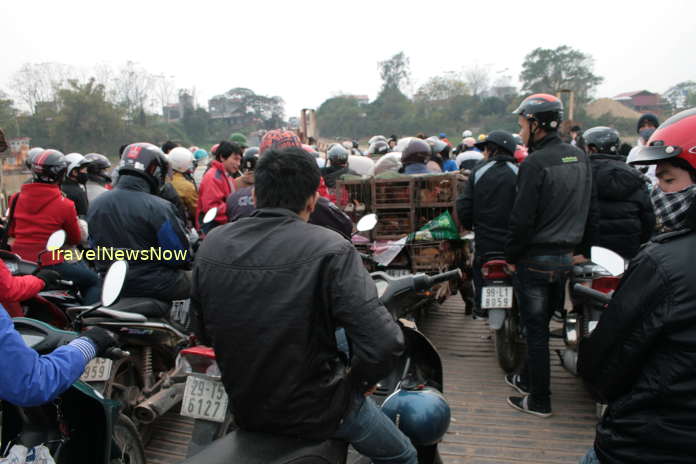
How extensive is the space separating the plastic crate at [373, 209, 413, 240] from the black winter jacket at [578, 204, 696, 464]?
143 inches

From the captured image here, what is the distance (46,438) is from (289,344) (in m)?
1.45

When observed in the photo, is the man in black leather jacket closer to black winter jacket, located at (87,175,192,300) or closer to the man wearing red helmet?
the man wearing red helmet

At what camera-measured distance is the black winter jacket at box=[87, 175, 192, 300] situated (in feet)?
11.8

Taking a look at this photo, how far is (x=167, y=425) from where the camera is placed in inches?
157

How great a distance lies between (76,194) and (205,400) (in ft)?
16.2

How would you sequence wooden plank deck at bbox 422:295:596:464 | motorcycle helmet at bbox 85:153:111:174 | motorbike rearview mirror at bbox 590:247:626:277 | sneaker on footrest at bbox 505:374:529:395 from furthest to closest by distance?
motorcycle helmet at bbox 85:153:111:174 < sneaker on footrest at bbox 505:374:529:395 < wooden plank deck at bbox 422:295:596:464 < motorbike rearview mirror at bbox 590:247:626:277

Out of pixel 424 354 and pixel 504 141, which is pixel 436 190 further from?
pixel 424 354

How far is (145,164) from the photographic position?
3.73 meters

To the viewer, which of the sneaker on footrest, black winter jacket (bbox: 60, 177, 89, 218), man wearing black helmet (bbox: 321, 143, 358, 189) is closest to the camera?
the sneaker on footrest

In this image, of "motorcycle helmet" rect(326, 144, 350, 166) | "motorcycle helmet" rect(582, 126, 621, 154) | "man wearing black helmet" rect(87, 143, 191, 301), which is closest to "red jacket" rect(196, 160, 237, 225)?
"motorcycle helmet" rect(326, 144, 350, 166)

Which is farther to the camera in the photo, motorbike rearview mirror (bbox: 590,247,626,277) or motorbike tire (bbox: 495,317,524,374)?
motorbike tire (bbox: 495,317,524,374)

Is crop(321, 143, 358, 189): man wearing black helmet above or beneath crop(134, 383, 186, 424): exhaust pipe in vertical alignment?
above

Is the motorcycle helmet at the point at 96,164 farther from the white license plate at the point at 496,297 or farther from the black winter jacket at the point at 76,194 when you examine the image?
the white license plate at the point at 496,297

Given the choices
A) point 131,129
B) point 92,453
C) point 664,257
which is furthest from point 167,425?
point 131,129
